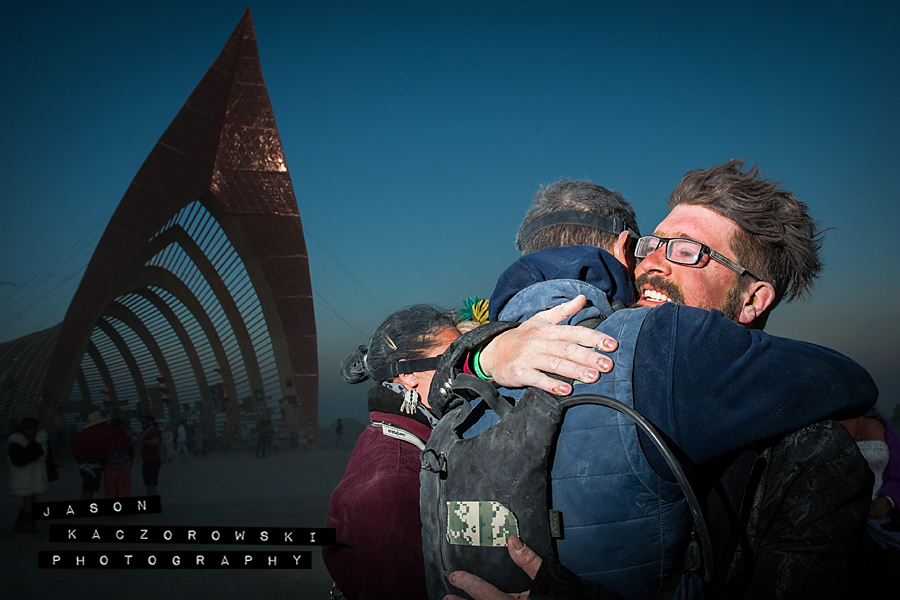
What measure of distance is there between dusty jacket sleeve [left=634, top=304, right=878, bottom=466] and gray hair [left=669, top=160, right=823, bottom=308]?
0.66 metres

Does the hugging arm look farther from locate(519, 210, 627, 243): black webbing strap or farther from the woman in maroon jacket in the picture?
the woman in maroon jacket

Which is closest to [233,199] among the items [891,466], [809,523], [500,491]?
[891,466]

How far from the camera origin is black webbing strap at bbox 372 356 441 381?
2.52 meters

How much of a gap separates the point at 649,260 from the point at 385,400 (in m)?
1.36

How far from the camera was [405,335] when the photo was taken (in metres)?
2.66

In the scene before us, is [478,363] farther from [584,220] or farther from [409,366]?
[409,366]

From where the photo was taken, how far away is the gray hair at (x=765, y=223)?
1.66 m

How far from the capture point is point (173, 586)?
487 centimetres

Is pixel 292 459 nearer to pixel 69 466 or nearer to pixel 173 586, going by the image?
pixel 69 466

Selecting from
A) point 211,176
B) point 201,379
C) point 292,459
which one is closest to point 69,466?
point 201,379

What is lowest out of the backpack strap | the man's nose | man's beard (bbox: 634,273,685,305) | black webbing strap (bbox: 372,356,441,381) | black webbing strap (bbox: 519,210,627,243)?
the backpack strap

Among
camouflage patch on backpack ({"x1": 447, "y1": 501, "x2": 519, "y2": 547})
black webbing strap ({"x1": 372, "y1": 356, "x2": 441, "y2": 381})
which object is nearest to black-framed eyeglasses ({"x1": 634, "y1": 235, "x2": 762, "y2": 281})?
camouflage patch on backpack ({"x1": 447, "y1": 501, "x2": 519, "y2": 547})

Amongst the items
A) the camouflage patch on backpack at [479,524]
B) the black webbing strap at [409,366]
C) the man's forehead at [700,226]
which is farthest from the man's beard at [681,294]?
the black webbing strap at [409,366]

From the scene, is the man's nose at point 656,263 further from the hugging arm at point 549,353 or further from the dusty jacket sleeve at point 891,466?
the dusty jacket sleeve at point 891,466
